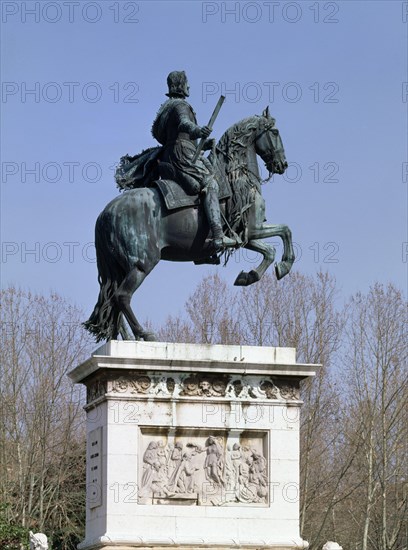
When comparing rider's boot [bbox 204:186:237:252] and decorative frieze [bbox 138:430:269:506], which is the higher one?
rider's boot [bbox 204:186:237:252]

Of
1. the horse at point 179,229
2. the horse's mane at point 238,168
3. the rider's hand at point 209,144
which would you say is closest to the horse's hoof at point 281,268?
the horse at point 179,229

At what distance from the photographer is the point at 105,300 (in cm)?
2038

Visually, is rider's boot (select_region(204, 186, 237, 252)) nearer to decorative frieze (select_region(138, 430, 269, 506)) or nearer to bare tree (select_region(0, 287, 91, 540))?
decorative frieze (select_region(138, 430, 269, 506))

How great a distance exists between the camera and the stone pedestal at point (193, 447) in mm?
19062

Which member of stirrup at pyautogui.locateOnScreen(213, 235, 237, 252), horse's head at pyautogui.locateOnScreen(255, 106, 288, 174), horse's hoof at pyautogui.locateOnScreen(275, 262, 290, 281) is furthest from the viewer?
horse's head at pyautogui.locateOnScreen(255, 106, 288, 174)

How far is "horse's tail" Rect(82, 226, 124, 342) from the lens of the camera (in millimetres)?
20297

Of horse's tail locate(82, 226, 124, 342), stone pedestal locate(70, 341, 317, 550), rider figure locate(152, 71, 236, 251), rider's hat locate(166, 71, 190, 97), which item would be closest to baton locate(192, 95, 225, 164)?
rider figure locate(152, 71, 236, 251)

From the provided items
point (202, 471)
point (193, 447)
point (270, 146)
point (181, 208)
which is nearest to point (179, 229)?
point (181, 208)

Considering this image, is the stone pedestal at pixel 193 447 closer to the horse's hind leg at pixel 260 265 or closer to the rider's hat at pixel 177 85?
the horse's hind leg at pixel 260 265

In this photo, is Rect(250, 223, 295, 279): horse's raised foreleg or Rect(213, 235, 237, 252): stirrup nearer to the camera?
Rect(213, 235, 237, 252): stirrup

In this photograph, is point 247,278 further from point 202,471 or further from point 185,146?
point 202,471

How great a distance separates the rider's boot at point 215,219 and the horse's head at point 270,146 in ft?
4.25

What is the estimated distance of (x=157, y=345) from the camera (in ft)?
63.5

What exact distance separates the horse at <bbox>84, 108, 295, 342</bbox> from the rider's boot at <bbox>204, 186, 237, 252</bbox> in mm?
177
